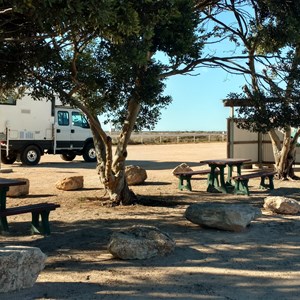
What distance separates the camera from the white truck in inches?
803

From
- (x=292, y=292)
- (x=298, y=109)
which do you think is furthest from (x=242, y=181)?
(x=292, y=292)

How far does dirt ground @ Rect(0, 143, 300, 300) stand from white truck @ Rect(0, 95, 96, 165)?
34.6ft

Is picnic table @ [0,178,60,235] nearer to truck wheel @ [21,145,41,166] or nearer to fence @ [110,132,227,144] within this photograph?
truck wheel @ [21,145,41,166]

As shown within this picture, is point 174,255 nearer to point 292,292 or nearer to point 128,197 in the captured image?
point 292,292

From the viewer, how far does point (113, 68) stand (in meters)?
8.44

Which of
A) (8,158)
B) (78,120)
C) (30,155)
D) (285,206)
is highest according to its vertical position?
(78,120)

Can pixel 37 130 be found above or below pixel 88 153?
above

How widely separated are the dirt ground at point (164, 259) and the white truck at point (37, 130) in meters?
10.5

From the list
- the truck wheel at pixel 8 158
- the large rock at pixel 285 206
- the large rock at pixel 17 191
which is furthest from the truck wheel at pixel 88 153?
the large rock at pixel 285 206

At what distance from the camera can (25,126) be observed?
68.3 feet

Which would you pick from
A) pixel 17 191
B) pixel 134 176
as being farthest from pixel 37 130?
pixel 17 191

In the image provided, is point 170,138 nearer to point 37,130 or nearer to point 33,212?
point 37,130

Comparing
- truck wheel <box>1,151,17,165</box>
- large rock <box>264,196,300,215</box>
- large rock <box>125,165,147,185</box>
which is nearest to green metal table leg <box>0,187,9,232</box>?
large rock <box>264,196,300,215</box>

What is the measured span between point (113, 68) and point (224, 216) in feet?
10.5
